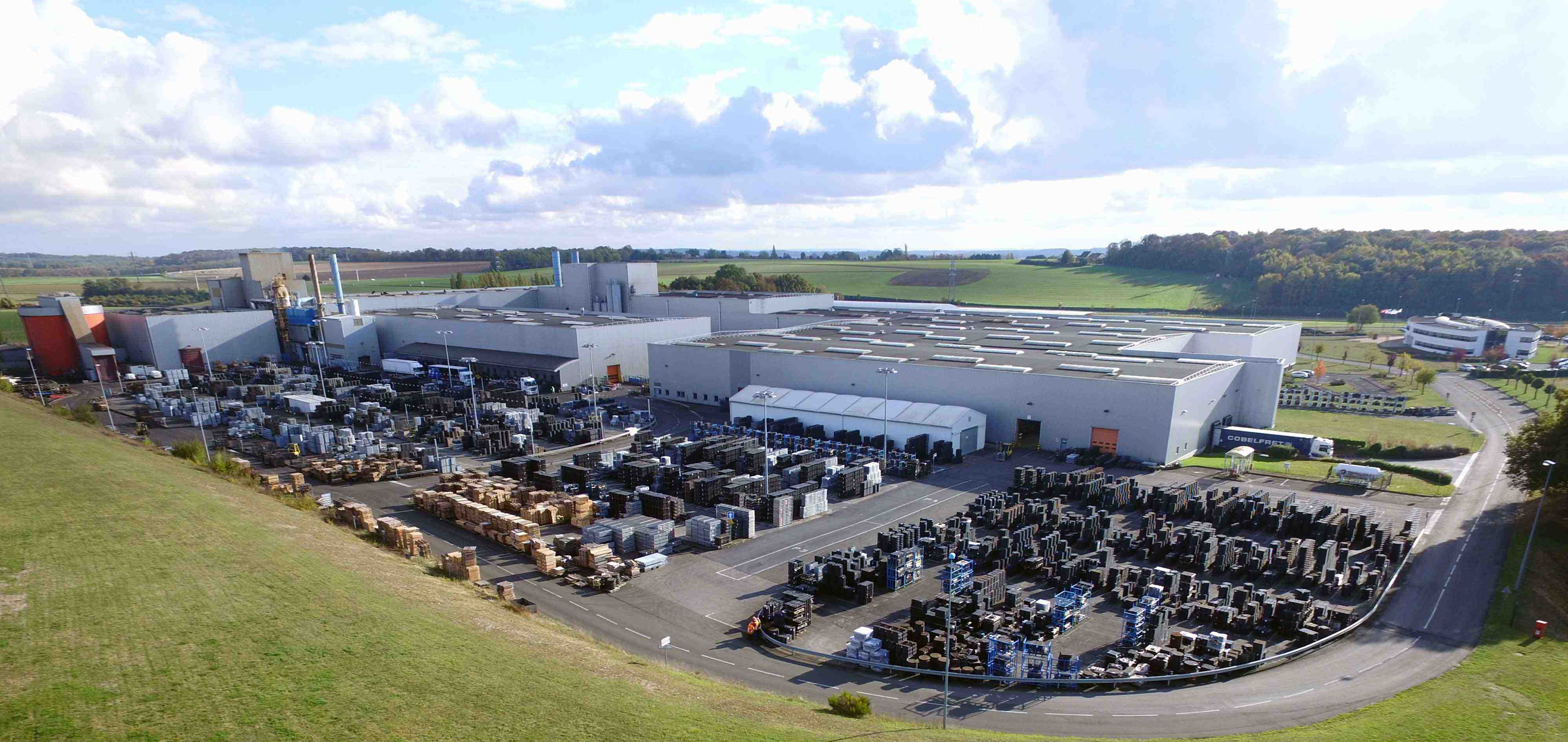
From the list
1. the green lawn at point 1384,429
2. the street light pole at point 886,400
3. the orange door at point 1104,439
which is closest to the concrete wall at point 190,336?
the street light pole at point 886,400

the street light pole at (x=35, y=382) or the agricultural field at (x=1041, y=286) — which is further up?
the agricultural field at (x=1041, y=286)

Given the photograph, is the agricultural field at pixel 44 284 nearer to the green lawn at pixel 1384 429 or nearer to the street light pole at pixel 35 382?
the street light pole at pixel 35 382

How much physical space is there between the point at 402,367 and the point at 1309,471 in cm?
7310

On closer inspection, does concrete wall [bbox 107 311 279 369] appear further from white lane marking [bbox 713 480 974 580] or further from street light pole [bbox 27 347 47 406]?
white lane marking [bbox 713 480 974 580]

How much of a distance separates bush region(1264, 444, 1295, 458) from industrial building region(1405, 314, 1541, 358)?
5972cm

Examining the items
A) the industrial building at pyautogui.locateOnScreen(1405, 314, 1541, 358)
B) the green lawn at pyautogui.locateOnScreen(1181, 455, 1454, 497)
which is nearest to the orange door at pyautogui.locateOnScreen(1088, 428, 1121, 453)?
the green lawn at pyautogui.locateOnScreen(1181, 455, 1454, 497)

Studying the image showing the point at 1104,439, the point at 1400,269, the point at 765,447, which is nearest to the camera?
the point at 765,447

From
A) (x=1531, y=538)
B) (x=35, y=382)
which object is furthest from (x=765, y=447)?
(x=35, y=382)

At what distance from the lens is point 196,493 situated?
26344mm

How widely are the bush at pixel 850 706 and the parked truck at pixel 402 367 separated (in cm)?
6101

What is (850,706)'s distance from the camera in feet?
55.3

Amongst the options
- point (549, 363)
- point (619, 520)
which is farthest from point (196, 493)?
point (549, 363)

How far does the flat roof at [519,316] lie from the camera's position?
70.7 meters

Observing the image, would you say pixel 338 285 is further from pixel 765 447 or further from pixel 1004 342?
pixel 1004 342
